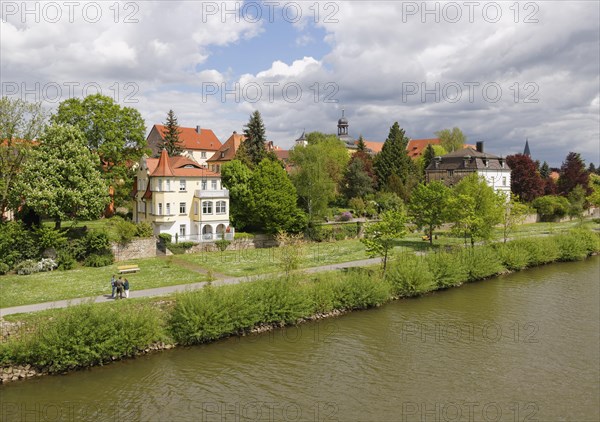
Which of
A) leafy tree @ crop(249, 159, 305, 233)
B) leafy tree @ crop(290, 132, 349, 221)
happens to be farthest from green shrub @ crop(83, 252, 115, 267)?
leafy tree @ crop(290, 132, 349, 221)

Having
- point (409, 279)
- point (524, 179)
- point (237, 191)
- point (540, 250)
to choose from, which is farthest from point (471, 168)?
point (409, 279)

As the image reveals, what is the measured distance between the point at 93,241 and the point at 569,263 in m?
39.6

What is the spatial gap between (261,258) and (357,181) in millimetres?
27414

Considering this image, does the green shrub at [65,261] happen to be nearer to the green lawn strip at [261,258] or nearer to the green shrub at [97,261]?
the green shrub at [97,261]

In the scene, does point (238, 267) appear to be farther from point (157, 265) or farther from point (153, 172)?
point (153, 172)

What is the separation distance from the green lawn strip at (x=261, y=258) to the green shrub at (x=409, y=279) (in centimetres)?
589

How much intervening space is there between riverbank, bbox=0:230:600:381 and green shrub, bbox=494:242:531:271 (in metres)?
5.16

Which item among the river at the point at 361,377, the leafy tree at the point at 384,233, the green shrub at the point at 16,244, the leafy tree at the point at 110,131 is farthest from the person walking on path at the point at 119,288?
the leafy tree at the point at 110,131

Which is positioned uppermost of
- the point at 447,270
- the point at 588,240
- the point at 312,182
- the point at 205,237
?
the point at 312,182

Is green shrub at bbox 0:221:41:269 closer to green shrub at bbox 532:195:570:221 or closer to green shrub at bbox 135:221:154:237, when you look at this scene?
green shrub at bbox 135:221:154:237

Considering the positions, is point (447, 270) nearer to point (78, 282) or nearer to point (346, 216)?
point (346, 216)

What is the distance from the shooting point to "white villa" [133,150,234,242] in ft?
135

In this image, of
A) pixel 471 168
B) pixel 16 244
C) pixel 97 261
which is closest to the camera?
pixel 16 244

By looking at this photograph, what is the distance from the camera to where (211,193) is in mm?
42281
